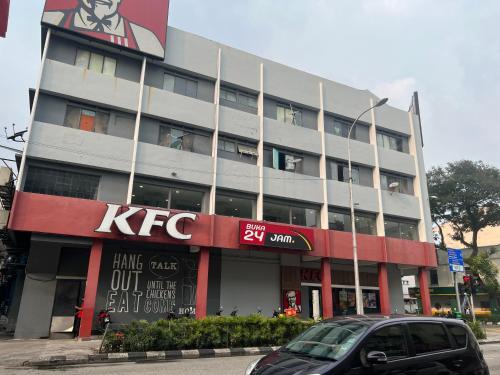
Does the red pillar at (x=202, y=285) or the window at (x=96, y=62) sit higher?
the window at (x=96, y=62)

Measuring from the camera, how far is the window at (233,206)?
22172 mm

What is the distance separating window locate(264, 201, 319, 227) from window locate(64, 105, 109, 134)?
32.9 ft

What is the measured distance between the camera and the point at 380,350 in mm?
5555

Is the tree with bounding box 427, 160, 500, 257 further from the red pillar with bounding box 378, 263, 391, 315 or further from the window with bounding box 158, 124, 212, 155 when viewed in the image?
the window with bounding box 158, 124, 212, 155

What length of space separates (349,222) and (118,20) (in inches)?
721

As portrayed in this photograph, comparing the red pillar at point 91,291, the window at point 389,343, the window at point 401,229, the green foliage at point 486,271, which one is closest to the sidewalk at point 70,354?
the red pillar at point 91,291

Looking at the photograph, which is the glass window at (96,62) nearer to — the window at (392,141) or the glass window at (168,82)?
the glass window at (168,82)

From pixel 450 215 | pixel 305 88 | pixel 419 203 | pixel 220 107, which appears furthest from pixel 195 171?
pixel 450 215

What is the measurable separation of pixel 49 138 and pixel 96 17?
23.4ft

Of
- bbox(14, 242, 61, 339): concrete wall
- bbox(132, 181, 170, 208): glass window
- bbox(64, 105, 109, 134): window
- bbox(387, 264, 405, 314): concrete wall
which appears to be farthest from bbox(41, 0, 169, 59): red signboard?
bbox(387, 264, 405, 314): concrete wall

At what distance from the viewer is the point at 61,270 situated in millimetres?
19641

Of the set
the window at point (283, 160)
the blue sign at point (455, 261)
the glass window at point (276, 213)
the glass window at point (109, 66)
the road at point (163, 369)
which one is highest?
the glass window at point (109, 66)

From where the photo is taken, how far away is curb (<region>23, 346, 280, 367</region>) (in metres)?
11.6

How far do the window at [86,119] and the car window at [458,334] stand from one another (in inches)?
728
